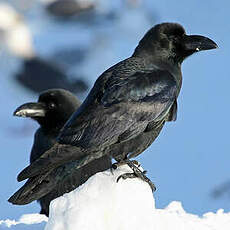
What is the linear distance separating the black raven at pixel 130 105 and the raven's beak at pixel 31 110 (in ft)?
7.67

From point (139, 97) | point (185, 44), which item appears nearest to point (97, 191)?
point (139, 97)

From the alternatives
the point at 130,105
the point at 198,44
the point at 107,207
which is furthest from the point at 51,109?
the point at 107,207

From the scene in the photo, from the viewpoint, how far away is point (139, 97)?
6242 mm

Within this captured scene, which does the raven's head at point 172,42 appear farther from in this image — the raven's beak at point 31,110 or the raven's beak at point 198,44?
the raven's beak at point 31,110

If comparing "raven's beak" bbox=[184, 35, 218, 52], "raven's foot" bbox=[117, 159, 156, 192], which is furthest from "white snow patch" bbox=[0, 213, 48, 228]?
"raven's beak" bbox=[184, 35, 218, 52]

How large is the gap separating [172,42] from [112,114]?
3.56 ft

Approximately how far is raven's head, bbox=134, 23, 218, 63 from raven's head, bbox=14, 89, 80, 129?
2.09 meters

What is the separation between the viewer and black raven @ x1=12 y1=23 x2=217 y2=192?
19.3 feet

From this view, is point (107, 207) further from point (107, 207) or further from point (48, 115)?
point (48, 115)

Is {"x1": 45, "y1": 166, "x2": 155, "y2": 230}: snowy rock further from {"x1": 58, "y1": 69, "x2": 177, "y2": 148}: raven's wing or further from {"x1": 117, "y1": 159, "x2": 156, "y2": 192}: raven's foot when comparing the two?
{"x1": 58, "y1": 69, "x2": 177, "y2": 148}: raven's wing

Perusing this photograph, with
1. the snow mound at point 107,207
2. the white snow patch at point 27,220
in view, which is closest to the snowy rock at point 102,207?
the snow mound at point 107,207

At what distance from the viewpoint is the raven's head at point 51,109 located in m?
8.68

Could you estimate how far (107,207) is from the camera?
5.68 m

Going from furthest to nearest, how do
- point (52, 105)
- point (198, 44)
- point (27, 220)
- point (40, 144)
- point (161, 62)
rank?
point (52, 105) → point (40, 144) → point (27, 220) → point (198, 44) → point (161, 62)
